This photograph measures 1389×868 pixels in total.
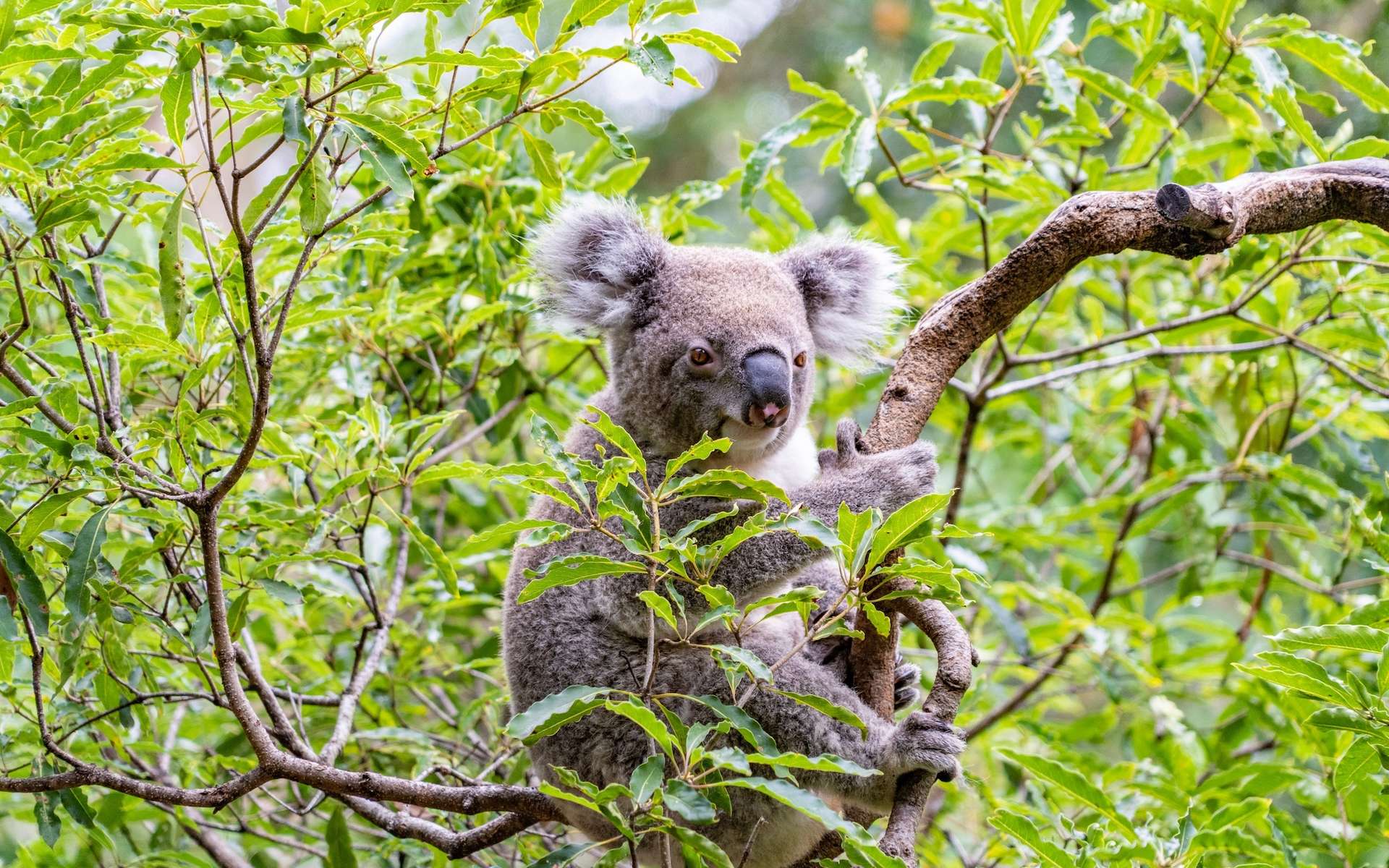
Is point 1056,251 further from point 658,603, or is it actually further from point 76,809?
point 76,809

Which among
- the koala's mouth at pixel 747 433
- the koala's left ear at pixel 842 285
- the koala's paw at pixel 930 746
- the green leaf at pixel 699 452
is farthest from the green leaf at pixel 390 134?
the koala's left ear at pixel 842 285

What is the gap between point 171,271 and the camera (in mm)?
1858

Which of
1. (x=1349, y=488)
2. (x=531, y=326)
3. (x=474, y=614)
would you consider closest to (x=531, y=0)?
(x=531, y=326)

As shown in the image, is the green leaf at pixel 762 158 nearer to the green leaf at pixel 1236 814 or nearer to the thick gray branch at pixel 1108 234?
the thick gray branch at pixel 1108 234

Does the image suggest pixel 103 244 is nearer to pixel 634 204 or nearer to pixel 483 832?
pixel 634 204

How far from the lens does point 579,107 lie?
198cm

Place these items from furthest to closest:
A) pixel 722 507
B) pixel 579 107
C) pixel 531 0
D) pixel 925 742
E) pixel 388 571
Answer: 1. pixel 388 571
2. pixel 722 507
3. pixel 925 742
4. pixel 579 107
5. pixel 531 0

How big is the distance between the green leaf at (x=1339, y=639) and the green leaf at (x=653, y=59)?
134 centimetres

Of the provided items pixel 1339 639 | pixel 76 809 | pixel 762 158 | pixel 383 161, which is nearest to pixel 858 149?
pixel 762 158

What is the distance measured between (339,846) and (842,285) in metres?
1.81

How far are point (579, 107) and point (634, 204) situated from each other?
1059 mm

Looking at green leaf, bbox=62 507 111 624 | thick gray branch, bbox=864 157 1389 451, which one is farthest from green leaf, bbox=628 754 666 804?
green leaf, bbox=62 507 111 624

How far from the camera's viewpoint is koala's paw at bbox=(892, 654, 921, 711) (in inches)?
106

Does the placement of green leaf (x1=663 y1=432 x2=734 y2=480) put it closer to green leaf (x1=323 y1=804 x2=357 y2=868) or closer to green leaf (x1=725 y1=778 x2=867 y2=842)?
green leaf (x1=725 y1=778 x2=867 y2=842)
